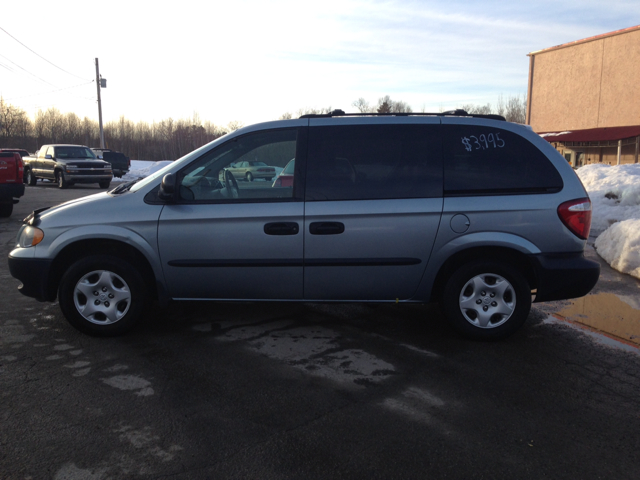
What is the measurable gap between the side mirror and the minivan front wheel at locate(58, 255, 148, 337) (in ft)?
2.23

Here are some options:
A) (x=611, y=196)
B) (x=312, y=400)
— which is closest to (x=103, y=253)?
(x=312, y=400)

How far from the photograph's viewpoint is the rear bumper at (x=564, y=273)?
4426mm

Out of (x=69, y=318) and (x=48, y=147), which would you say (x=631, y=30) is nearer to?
(x=48, y=147)

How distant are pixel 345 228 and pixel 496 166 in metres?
1.39

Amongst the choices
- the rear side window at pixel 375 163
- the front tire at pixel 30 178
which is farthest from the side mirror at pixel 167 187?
the front tire at pixel 30 178

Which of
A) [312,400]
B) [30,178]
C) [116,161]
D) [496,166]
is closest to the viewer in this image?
[312,400]

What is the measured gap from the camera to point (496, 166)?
14.7ft

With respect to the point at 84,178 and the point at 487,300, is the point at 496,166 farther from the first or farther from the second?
the point at 84,178

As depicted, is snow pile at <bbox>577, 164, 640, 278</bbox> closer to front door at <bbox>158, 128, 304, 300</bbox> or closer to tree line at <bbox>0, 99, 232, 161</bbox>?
front door at <bbox>158, 128, 304, 300</bbox>

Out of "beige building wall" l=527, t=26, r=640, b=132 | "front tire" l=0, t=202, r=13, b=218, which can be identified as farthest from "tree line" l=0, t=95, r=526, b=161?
"front tire" l=0, t=202, r=13, b=218

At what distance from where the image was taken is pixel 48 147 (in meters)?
23.1

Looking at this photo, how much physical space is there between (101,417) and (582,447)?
9.17 feet

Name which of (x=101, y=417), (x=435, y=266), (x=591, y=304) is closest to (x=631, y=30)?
(x=591, y=304)

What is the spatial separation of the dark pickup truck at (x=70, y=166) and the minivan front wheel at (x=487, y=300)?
19.9m
